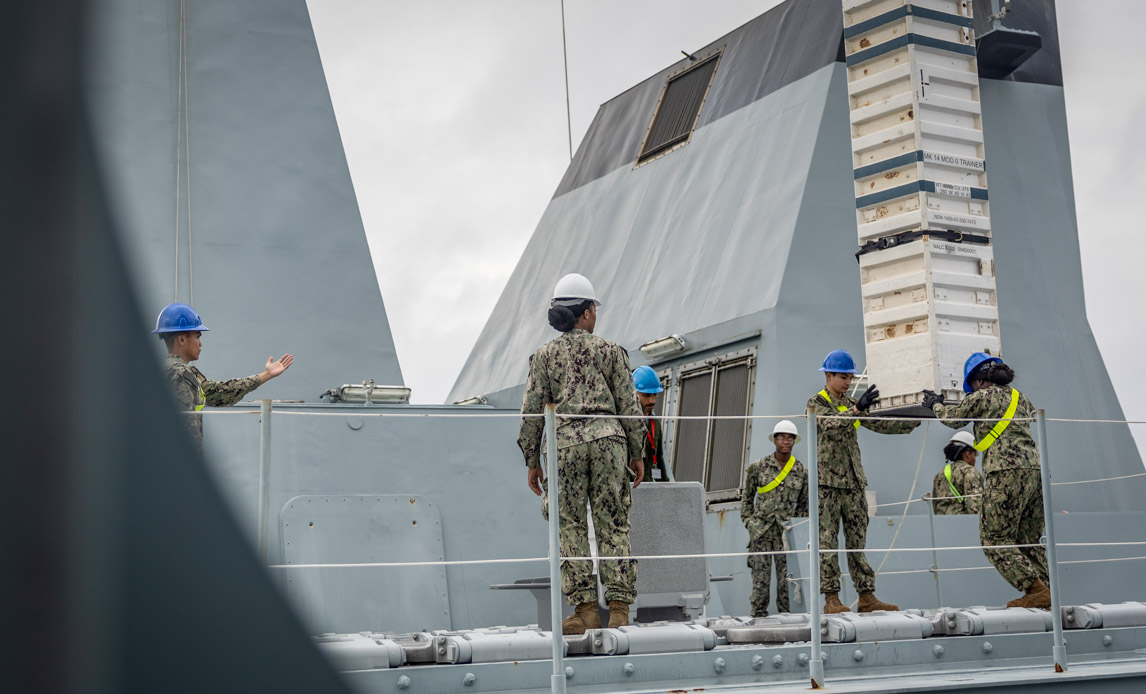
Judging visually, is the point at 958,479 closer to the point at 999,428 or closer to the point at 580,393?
the point at 999,428

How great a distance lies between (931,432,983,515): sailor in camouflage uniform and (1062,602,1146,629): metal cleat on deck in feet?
6.89

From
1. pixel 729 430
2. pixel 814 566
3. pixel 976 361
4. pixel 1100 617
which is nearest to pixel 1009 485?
pixel 976 361

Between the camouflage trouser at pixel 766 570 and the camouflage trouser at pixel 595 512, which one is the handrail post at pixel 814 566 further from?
the camouflage trouser at pixel 766 570

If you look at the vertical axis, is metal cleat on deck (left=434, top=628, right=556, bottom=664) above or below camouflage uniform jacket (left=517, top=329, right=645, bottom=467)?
below

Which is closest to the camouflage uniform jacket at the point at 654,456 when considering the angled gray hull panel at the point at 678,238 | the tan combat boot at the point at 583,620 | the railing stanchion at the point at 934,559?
the tan combat boot at the point at 583,620

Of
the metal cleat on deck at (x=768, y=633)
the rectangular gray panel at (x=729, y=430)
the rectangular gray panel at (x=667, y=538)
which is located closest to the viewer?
the metal cleat on deck at (x=768, y=633)

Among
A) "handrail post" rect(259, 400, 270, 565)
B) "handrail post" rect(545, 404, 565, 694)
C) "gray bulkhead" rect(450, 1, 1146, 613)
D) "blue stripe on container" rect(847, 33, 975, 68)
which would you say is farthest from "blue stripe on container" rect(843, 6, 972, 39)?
"handrail post" rect(259, 400, 270, 565)

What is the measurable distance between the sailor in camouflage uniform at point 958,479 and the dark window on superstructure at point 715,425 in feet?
4.11

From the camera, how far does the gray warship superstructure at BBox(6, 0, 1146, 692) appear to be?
181 inches

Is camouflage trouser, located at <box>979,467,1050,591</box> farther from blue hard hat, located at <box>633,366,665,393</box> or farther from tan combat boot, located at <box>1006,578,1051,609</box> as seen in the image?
blue hard hat, located at <box>633,366,665,393</box>

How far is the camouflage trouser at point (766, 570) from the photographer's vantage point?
6.76m

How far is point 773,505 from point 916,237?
5.74 feet

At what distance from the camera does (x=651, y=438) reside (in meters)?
6.07

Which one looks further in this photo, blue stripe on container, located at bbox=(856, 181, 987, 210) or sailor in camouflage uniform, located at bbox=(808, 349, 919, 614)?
blue stripe on container, located at bbox=(856, 181, 987, 210)
